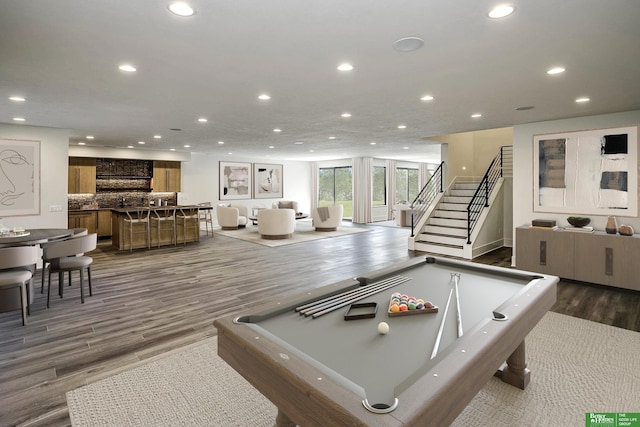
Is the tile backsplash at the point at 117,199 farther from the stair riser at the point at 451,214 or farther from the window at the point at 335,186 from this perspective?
the stair riser at the point at 451,214

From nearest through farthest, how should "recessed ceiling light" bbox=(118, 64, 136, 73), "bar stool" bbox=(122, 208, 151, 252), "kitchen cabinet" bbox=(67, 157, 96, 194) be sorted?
"recessed ceiling light" bbox=(118, 64, 136, 73) < "bar stool" bbox=(122, 208, 151, 252) < "kitchen cabinet" bbox=(67, 157, 96, 194)

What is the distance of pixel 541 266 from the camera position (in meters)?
5.50

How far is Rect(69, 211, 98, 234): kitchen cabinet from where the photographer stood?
29.1 feet

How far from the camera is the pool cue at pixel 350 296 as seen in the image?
2.01m

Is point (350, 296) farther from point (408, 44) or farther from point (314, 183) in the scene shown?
point (314, 183)

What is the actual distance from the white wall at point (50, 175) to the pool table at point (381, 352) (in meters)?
6.51

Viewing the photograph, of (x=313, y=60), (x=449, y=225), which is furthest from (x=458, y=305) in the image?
(x=449, y=225)

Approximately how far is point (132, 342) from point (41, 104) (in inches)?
146

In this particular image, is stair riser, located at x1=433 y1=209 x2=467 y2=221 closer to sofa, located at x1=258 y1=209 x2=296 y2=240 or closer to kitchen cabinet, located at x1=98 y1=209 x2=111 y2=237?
sofa, located at x1=258 y1=209 x2=296 y2=240

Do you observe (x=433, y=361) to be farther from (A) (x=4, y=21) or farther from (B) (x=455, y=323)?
(A) (x=4, y=21)

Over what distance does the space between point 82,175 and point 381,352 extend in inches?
418

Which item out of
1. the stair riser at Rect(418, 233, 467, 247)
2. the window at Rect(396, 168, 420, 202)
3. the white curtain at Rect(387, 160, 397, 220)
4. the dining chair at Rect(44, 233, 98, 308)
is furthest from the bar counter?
the window at Rect(396, 168, 420, 202)

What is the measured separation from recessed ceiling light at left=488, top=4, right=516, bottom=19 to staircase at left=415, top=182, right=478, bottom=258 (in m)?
5.51

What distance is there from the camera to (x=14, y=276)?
3.52 metres
